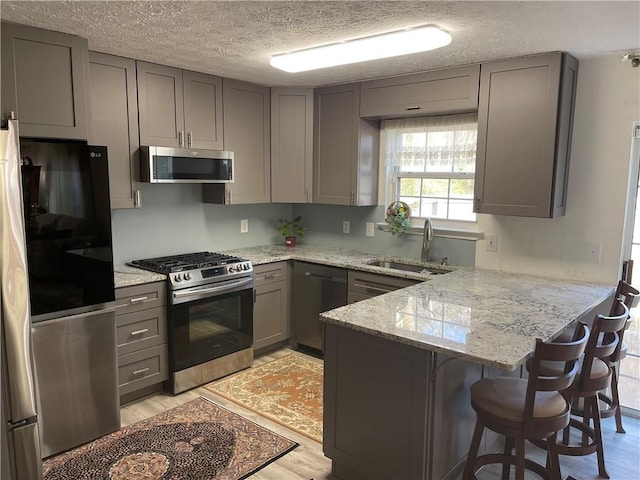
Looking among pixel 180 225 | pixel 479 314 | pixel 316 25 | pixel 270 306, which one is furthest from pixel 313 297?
pixel 316 25

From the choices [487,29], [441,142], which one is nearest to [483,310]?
[487,29]

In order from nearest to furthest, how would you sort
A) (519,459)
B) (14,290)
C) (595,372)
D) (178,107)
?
(14,290)
(519,459)
(595,372)
(178,107)

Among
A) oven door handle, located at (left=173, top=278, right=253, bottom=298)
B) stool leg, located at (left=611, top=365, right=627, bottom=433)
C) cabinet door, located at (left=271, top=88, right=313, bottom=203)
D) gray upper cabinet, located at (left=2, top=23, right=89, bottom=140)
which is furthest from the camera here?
cabinet door, located at (left=271, top=88, right=313, bottom=203)

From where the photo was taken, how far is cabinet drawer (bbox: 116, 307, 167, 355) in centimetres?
303

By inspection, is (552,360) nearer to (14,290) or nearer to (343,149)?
(14,290)

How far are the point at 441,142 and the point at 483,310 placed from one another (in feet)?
5.96

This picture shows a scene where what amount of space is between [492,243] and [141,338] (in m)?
2.65

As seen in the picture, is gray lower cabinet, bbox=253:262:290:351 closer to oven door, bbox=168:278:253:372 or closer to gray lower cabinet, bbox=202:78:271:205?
oven door, bbox=168:278:253:372

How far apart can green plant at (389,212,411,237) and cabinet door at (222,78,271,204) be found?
3.81ft

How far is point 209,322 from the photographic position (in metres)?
3.47

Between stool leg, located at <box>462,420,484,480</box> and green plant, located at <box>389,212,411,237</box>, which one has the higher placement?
green plant, located at <box>389,212,411,237</box>

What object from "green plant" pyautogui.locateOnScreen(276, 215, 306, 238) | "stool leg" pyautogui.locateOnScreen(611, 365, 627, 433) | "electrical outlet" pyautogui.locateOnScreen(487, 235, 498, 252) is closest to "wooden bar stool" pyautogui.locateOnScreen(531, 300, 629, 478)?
"stool leg" pyautogui.locateOnScreen(611, 365, 627, 433)

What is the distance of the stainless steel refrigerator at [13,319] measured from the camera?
1.49 m

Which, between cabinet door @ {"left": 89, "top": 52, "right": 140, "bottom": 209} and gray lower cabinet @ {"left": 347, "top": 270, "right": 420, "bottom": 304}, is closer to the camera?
cabinet door @ {"left": 89, "top": 52, "right": 140, "bottom": 209}
